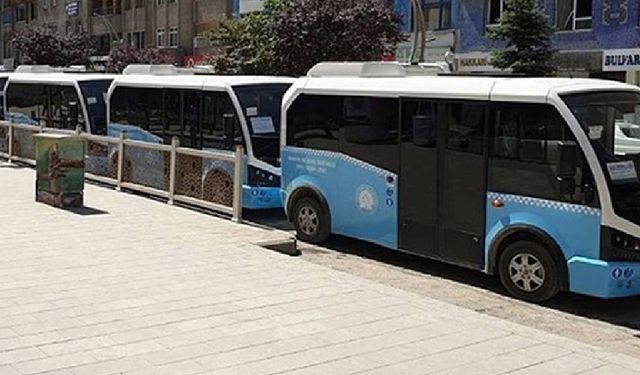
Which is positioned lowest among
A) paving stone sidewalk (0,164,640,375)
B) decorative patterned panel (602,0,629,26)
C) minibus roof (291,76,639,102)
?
paving stone sidewalk (0,164,640,375)

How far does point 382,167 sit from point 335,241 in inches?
77.6

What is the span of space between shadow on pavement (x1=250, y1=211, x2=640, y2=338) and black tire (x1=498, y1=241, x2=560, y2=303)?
21cm

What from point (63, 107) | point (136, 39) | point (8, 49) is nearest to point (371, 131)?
point (63, 107)

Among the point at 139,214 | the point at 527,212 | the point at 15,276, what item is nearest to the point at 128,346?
the point at 15,276

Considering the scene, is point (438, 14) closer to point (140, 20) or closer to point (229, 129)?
point (229, 129)

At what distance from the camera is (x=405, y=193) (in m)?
10.2

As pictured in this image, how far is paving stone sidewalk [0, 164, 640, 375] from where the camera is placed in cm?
614

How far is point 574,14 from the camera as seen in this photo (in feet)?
94.4

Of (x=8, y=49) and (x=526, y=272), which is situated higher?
(x=8, y=49)

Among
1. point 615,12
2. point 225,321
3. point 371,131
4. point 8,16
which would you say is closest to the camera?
point 225,321

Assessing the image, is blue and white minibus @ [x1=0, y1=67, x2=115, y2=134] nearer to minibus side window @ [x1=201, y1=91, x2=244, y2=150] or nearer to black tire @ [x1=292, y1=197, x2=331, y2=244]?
minibus side window @ [x1=201, y1=91, x2=244, y2=150]

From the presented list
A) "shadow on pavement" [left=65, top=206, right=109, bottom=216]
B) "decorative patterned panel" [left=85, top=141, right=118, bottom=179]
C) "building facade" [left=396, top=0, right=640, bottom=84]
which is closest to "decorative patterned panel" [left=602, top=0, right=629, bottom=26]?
"building facade" [left=396, top=0, right=640, bottom=84]

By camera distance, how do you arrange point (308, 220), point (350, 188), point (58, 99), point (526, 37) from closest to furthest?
1. point (350, 188)
2. point (308, 220)
3. point (58, 99)
4. point (526, 37)

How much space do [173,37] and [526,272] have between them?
146ft
